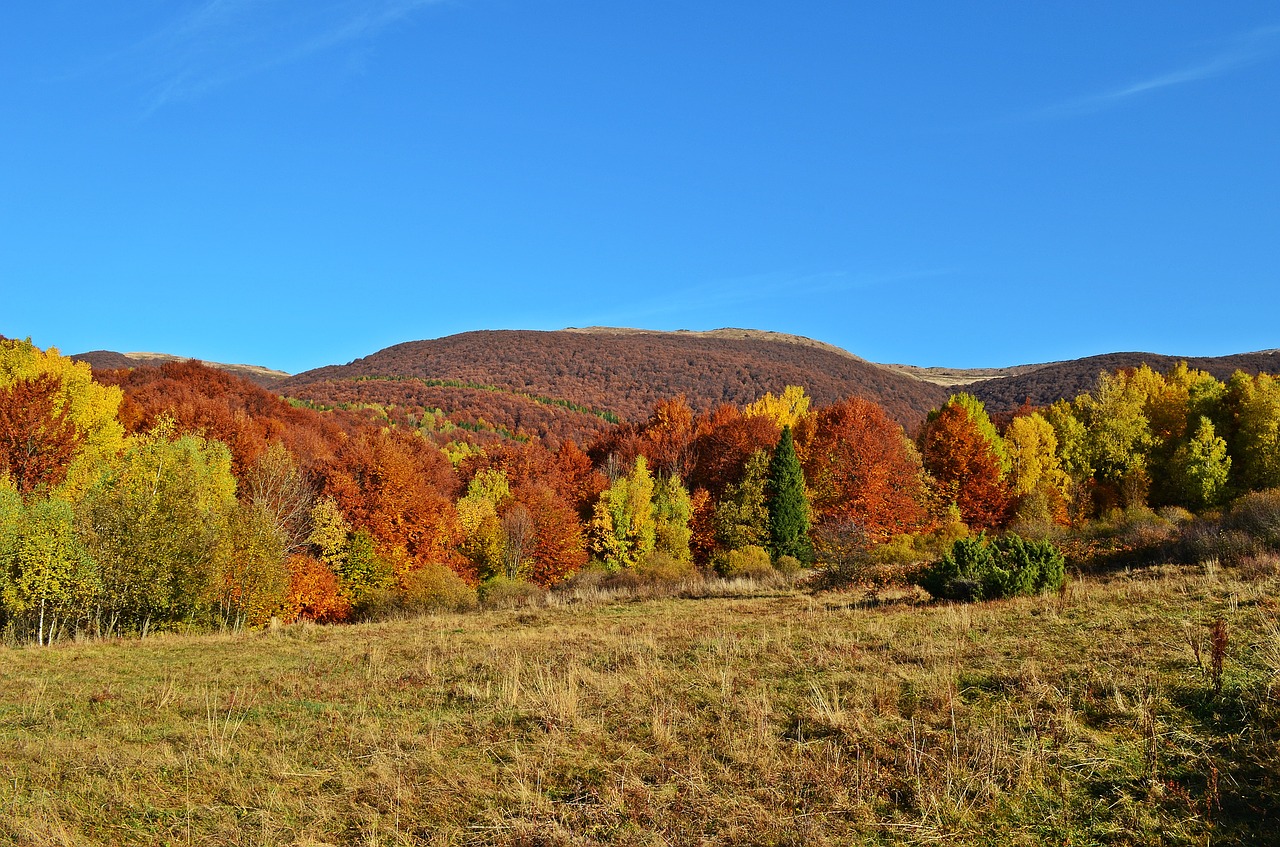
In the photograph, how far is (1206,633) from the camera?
11820 millimetres

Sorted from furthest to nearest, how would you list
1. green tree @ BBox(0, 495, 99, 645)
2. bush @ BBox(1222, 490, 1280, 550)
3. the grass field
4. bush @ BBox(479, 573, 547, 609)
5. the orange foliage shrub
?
1. the orange foliage shrub
2. bush @ BBox(479, 573, 547, 609)
3. green tree @ BBox(0, 495, 99, 645)
4. bush @ BBox(1222, 490, 1280, 550)
5. the grass field

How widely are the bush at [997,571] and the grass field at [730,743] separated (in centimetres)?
260

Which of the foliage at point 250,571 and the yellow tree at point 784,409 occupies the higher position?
the yellow tree at point 784,409

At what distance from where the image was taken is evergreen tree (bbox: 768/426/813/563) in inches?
2222

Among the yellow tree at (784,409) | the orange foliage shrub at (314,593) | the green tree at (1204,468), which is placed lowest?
the orange foliage shrub at (314,593)

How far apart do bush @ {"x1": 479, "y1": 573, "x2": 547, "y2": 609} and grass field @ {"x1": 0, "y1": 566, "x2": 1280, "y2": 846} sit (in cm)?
2068

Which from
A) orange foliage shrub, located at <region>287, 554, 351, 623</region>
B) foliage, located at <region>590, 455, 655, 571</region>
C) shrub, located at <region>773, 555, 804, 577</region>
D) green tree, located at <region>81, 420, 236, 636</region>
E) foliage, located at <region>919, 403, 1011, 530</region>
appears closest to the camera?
green tree, located at <region>81, 420, 236, 636</region>

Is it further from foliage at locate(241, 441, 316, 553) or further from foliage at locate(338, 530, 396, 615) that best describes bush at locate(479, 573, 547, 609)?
foliage at locate(241, 441, 316, 553)

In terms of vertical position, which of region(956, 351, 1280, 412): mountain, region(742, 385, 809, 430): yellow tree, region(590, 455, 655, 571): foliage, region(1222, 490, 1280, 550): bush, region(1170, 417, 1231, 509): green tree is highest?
region(956, 351, 1280, 412): mountain

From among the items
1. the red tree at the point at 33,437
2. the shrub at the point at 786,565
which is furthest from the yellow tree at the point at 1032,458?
the red tree at the point at 33,437

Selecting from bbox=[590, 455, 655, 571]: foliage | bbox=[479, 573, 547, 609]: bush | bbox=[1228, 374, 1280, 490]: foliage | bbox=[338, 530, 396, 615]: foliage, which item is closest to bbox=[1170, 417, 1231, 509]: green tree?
bbox=[1228, 374, 1280, 490]: foliage

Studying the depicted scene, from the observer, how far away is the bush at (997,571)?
18.9 meters

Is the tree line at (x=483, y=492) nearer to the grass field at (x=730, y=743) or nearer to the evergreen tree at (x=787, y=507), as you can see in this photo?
the evergreen tree at (x=787, y=507)

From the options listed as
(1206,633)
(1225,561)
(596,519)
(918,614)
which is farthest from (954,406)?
(1206,633)
